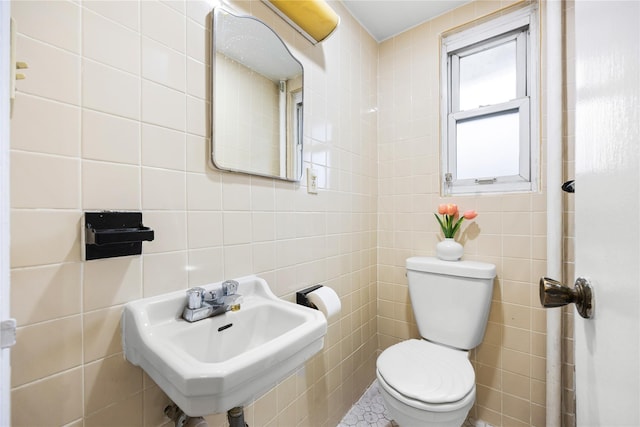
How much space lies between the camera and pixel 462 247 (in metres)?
1.43

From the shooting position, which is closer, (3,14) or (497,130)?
(3,14)

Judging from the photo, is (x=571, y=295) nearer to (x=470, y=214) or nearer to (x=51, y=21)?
(x=470, y=214)

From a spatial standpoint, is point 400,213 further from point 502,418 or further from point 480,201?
point 502,418

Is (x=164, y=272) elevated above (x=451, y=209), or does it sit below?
below

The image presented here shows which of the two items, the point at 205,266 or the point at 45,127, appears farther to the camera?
the point at 205,266

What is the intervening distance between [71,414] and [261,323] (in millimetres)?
469

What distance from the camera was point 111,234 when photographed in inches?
23.0

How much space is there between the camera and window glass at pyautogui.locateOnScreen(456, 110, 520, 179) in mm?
1428

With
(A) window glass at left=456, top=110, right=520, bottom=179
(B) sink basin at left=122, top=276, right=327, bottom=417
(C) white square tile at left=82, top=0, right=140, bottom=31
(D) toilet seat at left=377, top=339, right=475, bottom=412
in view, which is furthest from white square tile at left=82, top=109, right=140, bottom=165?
(A) window glass at left=456, top=110, right=520, bottom=179

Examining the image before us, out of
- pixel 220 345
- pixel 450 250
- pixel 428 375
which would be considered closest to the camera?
pixel 220 345

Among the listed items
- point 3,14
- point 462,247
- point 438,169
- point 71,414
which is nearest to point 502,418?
point 462,247

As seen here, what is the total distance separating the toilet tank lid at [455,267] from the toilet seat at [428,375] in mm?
368

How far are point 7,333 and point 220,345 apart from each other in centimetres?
50

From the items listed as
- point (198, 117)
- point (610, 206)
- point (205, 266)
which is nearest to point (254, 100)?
point (198, 117)
